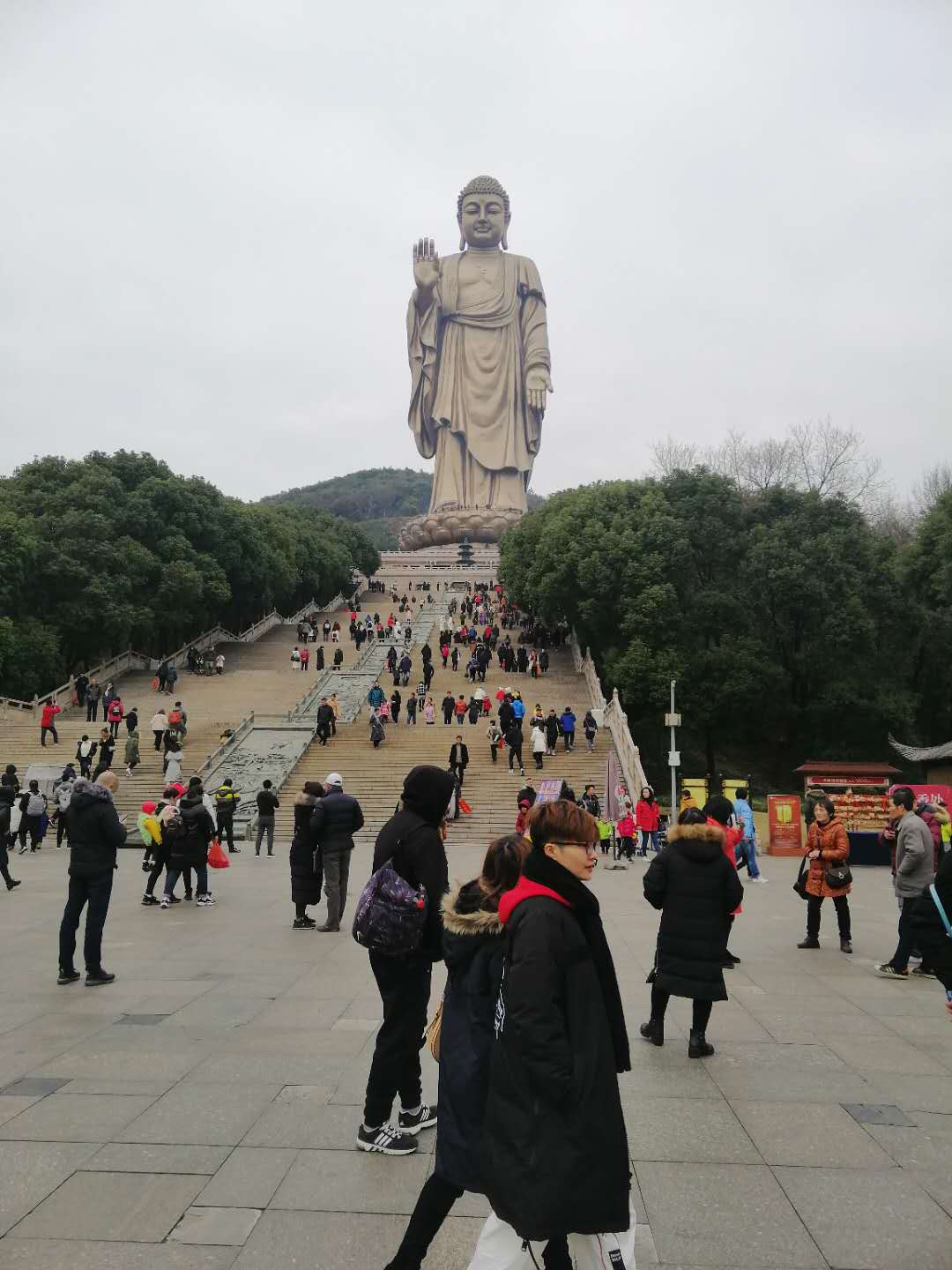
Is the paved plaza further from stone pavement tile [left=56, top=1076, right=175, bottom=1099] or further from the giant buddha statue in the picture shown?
the giant buddha statue

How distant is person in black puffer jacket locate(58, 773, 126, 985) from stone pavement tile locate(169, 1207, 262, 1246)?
377 cm

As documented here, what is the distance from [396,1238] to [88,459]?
121 ft

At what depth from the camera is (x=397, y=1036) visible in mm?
4305

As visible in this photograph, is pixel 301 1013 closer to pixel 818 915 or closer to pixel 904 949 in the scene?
pixel 904 949

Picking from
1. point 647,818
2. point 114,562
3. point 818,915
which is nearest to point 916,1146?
point 818,915

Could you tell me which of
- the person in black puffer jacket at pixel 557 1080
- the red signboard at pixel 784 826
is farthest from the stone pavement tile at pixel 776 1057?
the red signboard at pixel 784 826

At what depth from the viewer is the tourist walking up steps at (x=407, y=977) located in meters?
4.28

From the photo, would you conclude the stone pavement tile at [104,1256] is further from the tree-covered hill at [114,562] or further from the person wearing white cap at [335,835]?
the tree-covered hill at [114,562]

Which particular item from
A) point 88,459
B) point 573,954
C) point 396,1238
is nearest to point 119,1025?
point 396,1238

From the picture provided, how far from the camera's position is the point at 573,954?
3000 millimetres

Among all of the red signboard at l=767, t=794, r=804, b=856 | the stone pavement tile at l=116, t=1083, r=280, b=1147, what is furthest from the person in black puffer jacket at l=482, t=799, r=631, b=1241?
the red signboard at l=767, t=794, r=804, b=856

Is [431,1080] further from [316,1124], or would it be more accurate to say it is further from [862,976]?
[862,976]

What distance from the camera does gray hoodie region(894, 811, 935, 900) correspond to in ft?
24.8

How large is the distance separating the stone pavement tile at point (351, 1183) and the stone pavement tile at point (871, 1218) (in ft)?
4.73
